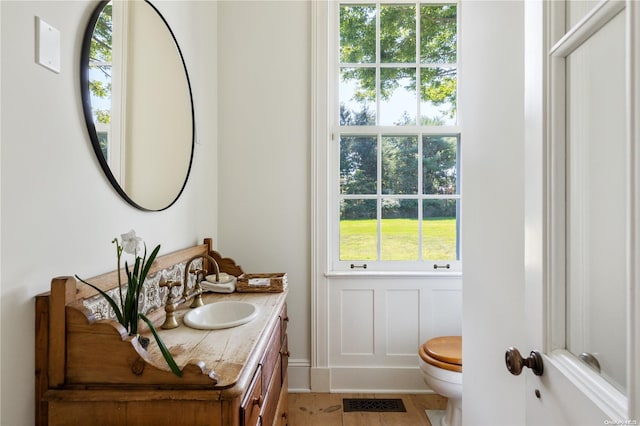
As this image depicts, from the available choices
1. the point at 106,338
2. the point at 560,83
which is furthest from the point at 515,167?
the point at 106,338

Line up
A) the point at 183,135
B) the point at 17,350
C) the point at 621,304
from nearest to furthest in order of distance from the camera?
the point at 621,304
the point at 17,350
the point at 183,135

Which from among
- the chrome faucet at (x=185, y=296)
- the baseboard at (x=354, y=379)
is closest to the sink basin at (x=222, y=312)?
the chrome faucet at (x=185, y=296)

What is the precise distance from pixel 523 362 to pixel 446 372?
39.8 inches

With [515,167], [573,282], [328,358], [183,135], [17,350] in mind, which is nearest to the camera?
[573,282]

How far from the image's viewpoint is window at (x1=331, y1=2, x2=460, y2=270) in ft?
7.30

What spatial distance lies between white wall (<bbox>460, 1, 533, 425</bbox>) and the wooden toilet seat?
0.32 meters

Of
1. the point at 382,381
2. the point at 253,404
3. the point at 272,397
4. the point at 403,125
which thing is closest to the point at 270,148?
Answer: the point at 403,125

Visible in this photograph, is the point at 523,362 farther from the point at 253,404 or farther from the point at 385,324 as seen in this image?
the point at 385,324

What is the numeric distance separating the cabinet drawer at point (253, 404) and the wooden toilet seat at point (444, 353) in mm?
995

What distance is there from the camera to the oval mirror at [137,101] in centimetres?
101

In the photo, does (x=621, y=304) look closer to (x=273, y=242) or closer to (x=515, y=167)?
(x=515, y=167)

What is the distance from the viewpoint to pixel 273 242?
213cm

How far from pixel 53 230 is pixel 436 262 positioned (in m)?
2.06

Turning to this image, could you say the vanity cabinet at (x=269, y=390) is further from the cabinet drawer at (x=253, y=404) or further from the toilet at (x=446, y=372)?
the toilet at (x=446, y=372)
